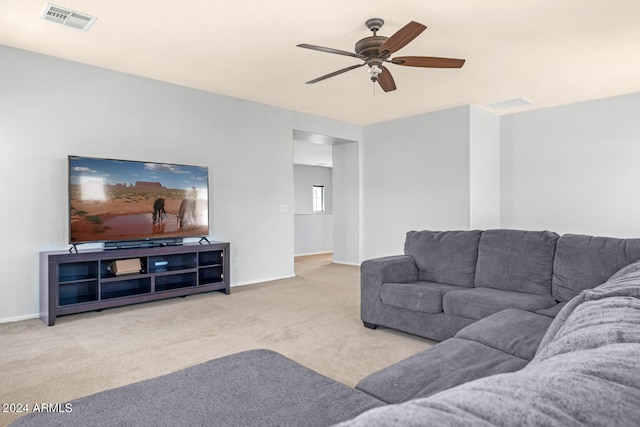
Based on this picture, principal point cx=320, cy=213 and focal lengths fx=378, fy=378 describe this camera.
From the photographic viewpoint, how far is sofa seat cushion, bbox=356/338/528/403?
1372mm

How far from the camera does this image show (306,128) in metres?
6.32

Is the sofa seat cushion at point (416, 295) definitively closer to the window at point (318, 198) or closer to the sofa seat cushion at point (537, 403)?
the sofa seat cushion at point (537, 403)

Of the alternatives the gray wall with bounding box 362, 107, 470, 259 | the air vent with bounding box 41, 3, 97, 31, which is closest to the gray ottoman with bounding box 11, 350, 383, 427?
the air vent with bounding box 41, 3, 97, 31

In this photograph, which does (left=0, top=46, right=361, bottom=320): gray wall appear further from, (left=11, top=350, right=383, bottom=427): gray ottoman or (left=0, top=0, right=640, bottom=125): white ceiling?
(left=11, top=350, right=383, bottom=427): gray ottoman

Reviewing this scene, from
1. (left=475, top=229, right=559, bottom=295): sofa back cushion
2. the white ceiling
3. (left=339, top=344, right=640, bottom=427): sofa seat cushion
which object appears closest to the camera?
(left=339, top=344, right=640, bottom=427): sofa seat cushion

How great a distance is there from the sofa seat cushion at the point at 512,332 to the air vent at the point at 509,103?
427 centimetres

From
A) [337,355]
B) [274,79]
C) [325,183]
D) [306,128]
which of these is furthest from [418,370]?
[325,183]

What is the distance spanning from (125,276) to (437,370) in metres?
3.54

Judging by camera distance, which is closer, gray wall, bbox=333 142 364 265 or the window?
gray wall, bbox=333 142 364 265

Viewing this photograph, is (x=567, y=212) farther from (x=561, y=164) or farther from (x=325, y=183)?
(x=325, y=183)

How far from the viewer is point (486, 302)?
2.65 metres

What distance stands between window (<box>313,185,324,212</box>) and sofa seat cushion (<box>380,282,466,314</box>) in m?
8.22

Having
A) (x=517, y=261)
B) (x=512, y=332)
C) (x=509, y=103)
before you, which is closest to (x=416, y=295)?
(x=517, y=261)

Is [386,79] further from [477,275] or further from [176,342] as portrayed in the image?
→ [176,342]
